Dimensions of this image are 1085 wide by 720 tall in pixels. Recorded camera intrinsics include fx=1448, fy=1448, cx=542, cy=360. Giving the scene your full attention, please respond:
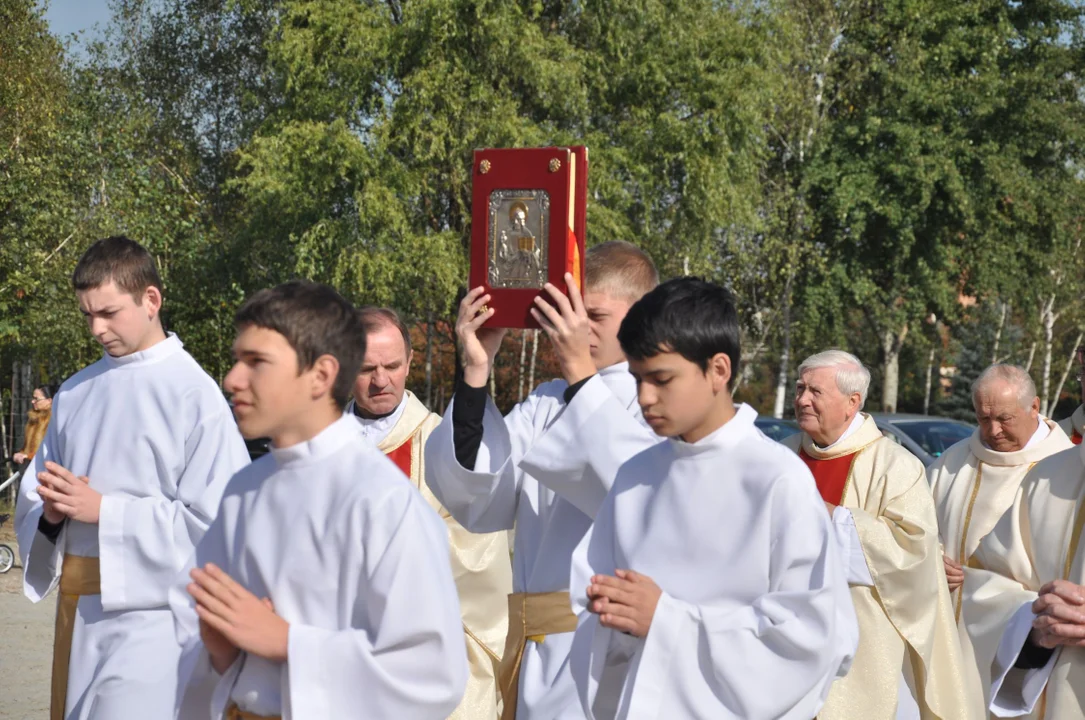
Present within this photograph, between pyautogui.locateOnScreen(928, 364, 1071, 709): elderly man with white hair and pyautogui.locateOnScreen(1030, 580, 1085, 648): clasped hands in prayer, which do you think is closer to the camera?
pyautogui.locateOnScreen(1030, 580, 1085, 648): clasped hands in prayer

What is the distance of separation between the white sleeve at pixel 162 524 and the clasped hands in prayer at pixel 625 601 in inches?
72.4

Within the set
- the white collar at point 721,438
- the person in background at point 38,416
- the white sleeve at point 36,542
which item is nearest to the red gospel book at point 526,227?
the white collar at point 721,438

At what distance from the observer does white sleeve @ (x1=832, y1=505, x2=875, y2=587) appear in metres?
5.03

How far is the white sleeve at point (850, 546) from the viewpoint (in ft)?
16.5

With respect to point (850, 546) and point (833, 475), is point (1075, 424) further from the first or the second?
point (850, 546)

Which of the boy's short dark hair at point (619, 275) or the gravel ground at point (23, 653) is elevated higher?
the boy's short dark hair at point (619, 275)

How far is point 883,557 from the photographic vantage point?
603cm

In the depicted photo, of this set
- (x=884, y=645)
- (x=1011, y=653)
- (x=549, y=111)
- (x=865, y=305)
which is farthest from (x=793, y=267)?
(x=1011, y=653)

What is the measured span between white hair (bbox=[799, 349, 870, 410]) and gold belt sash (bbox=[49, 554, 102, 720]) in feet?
9.92

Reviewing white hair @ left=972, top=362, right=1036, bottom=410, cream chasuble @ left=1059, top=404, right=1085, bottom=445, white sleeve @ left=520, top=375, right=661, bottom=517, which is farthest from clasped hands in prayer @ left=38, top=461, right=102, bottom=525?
Answer: cream chasuble @ left=1059, top=404, right=1085, bottom=445

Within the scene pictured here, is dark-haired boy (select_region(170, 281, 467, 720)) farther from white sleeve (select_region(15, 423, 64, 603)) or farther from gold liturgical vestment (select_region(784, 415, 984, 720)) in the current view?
gold liturgical vestment (select_region(784, 415, 984, 720))

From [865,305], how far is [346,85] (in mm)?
14748

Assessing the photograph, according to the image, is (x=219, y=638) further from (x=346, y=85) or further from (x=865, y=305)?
(x=865, y=305)

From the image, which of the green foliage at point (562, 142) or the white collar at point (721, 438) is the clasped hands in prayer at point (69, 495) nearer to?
the white collar at point (721, 438)
